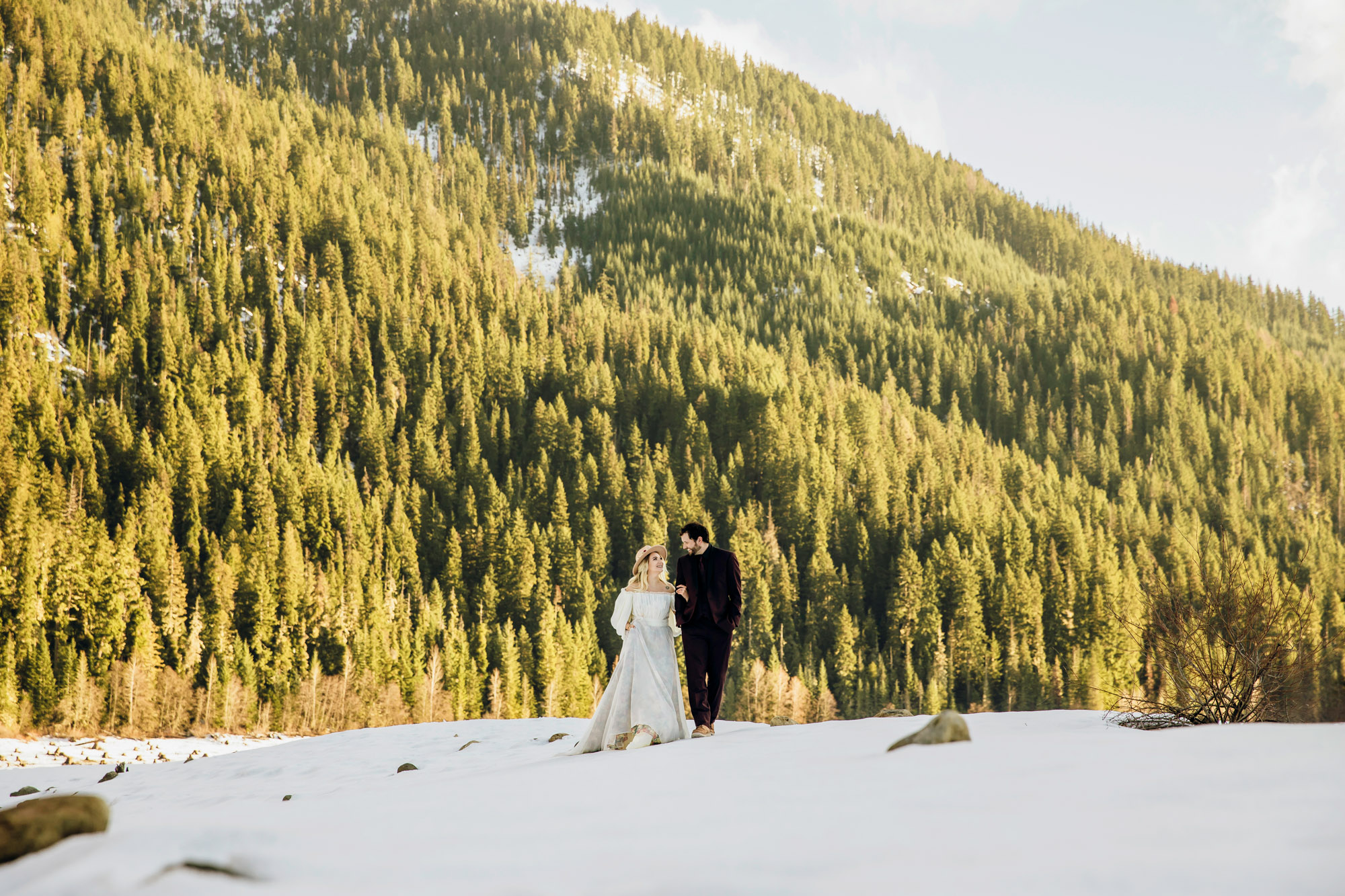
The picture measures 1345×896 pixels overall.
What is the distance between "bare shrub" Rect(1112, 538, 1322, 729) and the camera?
959 cm

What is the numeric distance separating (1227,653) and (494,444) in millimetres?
98178

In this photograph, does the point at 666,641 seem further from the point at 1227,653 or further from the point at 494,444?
the point at 494,444

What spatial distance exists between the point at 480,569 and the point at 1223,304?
7227 inches

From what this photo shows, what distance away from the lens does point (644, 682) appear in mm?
10344

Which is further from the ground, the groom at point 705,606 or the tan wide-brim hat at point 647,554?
the tan wide-brim hat at point 647,554

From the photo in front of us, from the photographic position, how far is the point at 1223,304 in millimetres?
198750

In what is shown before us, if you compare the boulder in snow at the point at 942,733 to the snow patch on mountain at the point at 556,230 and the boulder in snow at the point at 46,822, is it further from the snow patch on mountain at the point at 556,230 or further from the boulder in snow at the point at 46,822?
the snow patch on mountain at the point at 556,230

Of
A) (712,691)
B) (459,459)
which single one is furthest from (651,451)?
(712,691)

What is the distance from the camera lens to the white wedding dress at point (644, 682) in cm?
1027

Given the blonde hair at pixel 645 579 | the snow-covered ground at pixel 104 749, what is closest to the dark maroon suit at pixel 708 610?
the blonde hair at pixel 645 579

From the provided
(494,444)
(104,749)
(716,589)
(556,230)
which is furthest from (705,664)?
(556,230)

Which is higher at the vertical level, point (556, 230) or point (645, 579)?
point (556, 230)

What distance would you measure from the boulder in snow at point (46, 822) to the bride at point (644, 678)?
5703mm

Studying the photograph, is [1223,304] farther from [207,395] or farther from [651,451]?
[207,395]
